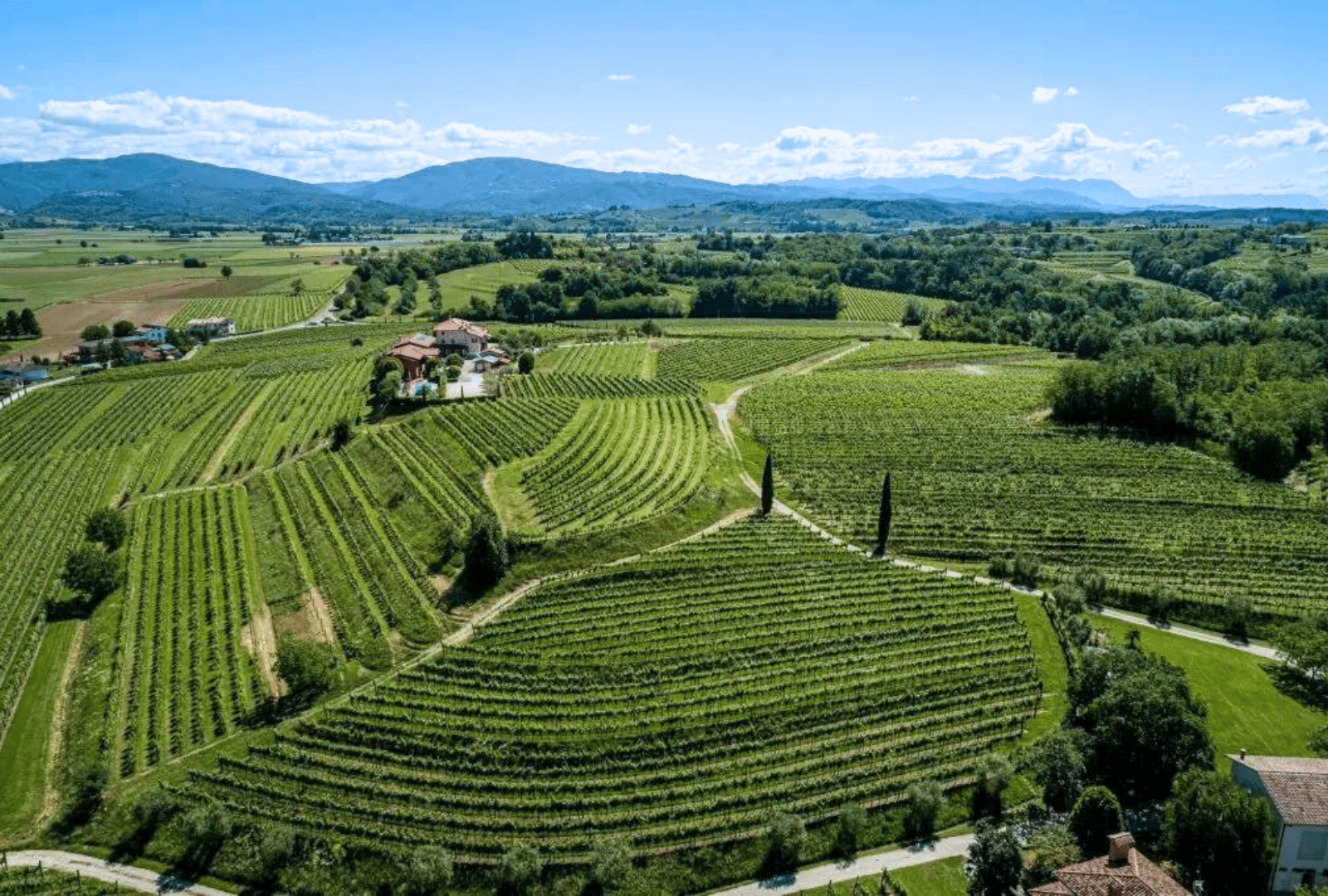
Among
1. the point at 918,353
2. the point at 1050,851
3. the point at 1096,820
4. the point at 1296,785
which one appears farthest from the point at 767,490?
the point at 918,353

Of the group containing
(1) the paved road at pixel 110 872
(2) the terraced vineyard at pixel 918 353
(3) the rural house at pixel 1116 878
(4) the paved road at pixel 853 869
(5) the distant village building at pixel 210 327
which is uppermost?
(5) the distant village building at pixel 210 327

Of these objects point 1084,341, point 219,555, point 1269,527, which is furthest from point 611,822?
point 1084,341

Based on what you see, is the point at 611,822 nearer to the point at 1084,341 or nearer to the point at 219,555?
the point at 219,555

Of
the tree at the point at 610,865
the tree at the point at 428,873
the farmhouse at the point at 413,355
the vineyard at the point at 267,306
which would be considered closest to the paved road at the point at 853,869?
the tree at the point at 610,865

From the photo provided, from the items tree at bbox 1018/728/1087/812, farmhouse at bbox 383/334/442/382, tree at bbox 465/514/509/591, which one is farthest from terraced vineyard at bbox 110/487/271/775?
tree at bbox 1018/728/1087/812

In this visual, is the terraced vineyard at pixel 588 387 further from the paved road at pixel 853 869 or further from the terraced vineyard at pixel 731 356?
the paved road at pixel 853 869

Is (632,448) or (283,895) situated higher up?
(632,448)
